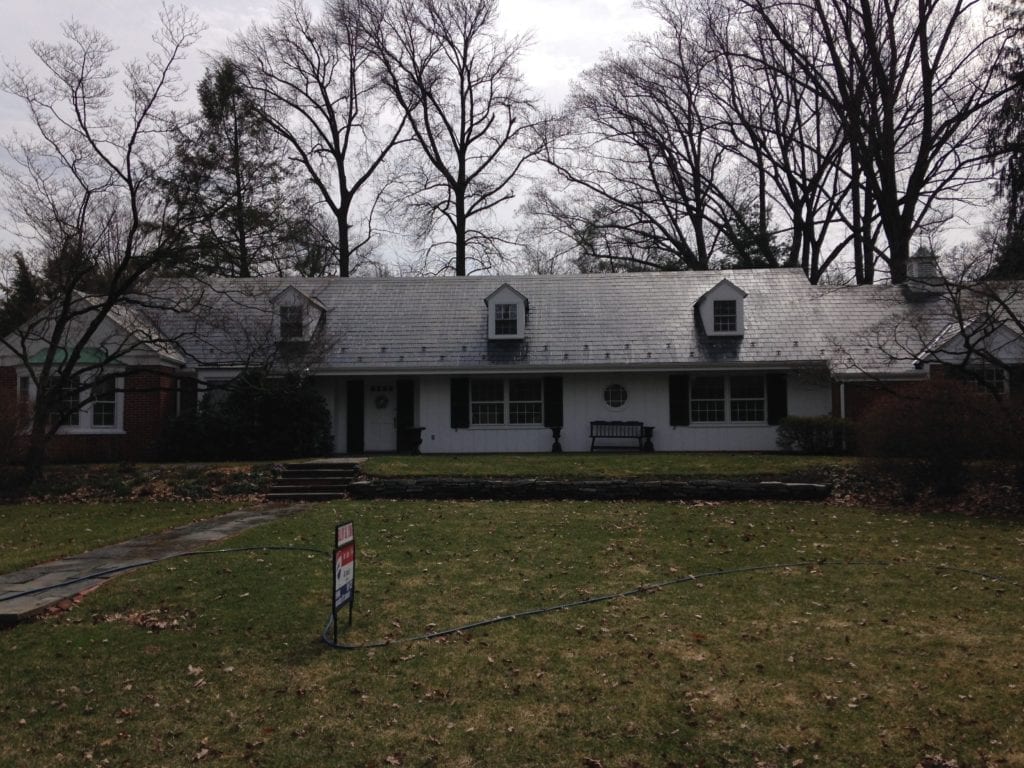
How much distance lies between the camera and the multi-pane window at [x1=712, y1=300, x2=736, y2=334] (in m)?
22.4

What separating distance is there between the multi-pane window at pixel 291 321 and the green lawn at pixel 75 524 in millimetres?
8967

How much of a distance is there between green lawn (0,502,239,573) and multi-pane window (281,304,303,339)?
29.4 ft

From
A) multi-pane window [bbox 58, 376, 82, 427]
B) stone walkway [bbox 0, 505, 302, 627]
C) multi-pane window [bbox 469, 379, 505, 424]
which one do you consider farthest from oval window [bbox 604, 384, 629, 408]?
multi-pane window [bbox 58, 376, 82, 427]

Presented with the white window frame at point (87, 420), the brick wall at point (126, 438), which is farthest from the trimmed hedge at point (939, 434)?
the white window frame at point (87, 420)

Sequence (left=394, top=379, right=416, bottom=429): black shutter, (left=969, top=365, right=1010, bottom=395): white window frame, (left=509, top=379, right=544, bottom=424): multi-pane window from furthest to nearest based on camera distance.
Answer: (left=394, top=379, right=416, bottom=429): black shutter → (left=509, top=379, right=544, bottom=424): multi-pane window → (left=969, top=365, right=1010, bottom=395): white window frame

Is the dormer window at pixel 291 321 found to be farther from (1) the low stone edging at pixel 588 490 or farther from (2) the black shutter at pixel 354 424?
(1) the low stone edging at pixel 588 490

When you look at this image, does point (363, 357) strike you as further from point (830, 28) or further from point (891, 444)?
point (830, 28)

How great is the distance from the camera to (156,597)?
299 inches

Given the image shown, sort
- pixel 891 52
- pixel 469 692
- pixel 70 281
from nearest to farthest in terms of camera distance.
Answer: pixel 469 692 → pixel 70 281 → pixel 891 52

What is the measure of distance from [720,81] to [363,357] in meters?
20.7

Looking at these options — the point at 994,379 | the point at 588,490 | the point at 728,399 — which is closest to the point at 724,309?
the point at 728,399

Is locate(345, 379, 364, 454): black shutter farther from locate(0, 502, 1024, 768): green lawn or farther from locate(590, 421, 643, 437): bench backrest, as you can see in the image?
locate(0, 502, 1024, 768): green lawn

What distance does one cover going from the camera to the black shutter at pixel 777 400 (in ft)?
69.4

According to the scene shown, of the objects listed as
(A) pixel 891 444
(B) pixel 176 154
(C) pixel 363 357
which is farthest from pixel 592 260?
(A) pixel 891 444
